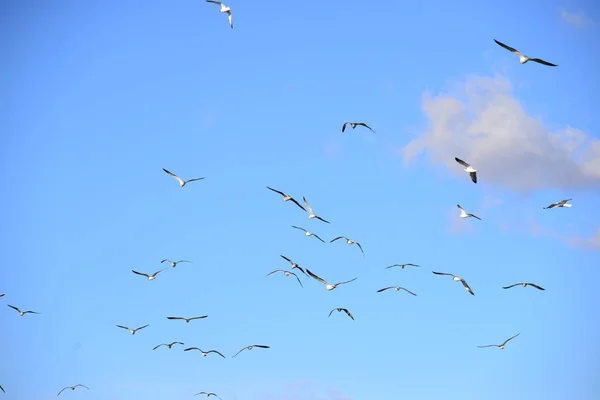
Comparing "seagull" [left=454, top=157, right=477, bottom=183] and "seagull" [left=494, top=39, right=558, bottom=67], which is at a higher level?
"seagull" [left=494, top=39, right=558, bottom=67]

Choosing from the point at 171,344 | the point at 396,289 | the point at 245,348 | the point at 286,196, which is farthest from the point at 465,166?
the point at 171,344

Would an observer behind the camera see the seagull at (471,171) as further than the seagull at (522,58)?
Yes

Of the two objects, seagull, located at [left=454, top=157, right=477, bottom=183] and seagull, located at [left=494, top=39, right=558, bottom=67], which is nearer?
seagull, located at [left=494, top=39, right=558, bottom=67]

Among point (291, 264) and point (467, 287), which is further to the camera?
point (291, 264)

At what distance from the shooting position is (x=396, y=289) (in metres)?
95.3

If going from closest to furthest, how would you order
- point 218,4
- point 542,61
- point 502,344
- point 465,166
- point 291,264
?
point 542,61 → point 465,166 → point 218,4 → point 291,264 → point 502,344

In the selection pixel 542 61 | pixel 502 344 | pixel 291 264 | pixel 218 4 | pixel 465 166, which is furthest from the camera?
pixel 502 344

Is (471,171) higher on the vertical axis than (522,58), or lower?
lower

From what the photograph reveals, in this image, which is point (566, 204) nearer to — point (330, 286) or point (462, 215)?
point (462, 215)

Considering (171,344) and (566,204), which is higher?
(566,204)

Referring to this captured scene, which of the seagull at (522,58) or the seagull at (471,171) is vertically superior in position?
the seagull at (522,58)

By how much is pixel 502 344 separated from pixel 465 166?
37.0m

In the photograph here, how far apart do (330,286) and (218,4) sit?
28.1m

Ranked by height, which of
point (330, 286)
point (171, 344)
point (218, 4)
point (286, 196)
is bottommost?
point (171, 344)
